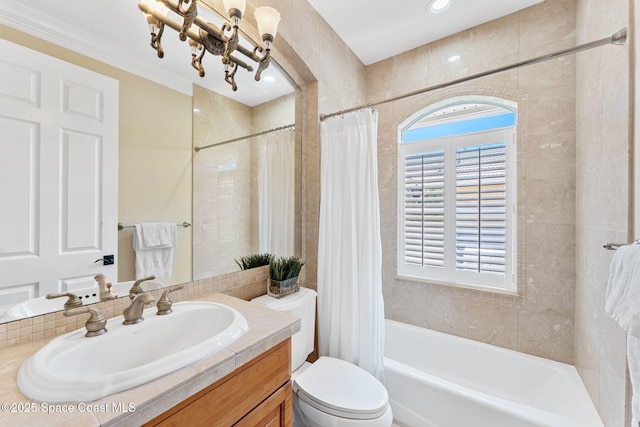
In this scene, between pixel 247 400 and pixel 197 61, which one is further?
pixel 197 61

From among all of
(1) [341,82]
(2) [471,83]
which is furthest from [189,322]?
(2) [471,83]

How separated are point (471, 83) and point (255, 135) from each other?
170 cm

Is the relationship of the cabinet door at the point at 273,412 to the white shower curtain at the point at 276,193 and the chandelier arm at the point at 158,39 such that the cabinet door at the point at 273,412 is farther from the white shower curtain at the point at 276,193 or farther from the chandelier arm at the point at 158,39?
the chandelier arm at the point at 158,39

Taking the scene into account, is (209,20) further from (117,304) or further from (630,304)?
(630,304)

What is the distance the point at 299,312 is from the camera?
1.50 metres

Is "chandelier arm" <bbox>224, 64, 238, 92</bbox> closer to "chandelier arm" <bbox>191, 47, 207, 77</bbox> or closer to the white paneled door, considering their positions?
"chandelier arm" <bbox>191, 47, 207, 77</bbox>

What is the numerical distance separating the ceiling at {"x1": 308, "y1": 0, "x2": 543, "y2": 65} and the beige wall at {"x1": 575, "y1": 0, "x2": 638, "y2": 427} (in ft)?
1.76

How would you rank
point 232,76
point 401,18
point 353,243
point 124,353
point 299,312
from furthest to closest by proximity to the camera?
point 401,18 → point 353,243 → point 299,312 → point 232,76 → point 124,353

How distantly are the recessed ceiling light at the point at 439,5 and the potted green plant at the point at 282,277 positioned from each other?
1.95 m

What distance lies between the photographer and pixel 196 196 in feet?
4.29

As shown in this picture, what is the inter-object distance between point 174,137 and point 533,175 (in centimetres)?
224

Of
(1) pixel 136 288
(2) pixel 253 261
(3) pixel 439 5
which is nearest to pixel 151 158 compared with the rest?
(1) pixel 136 288

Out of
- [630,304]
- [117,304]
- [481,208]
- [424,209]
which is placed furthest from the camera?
[424,209]

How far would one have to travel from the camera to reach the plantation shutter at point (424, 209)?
7.15 feet
